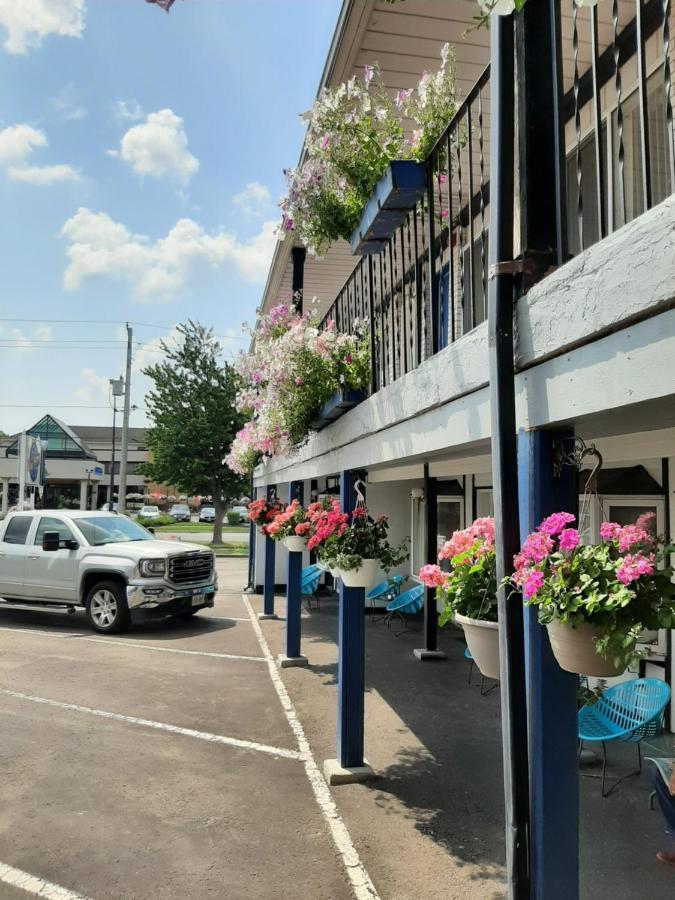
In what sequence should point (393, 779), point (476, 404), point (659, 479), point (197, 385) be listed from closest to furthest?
point (476, 404) → point (393, 779) → point (659, 479) → point (197, 385)

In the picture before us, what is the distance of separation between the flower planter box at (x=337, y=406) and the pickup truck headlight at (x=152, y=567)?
227 inches

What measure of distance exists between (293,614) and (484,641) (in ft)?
21.1

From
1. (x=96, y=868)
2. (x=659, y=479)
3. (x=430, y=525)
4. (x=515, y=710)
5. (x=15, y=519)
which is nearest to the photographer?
(x=515, y=710)

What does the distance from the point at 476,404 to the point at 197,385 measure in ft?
88.2

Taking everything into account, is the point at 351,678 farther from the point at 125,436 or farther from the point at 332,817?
the point at 125,436

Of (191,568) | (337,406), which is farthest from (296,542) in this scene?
(191,568)

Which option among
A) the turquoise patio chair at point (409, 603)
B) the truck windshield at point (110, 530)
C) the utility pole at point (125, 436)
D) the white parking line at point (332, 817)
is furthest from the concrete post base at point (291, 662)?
the utility pole at point (125, 436)

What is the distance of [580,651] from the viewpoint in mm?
1937

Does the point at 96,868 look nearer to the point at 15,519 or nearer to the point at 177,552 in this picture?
the point at 177,552

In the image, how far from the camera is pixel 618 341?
1860 millimetres

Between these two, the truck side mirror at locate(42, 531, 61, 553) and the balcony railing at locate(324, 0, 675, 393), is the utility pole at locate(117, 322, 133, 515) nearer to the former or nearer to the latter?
the truck side mirror at locate(42, 531, 61, 553)

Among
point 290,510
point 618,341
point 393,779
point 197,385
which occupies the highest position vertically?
point 197,385

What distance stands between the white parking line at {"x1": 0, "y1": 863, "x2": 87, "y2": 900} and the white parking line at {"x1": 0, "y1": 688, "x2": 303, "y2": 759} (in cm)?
222

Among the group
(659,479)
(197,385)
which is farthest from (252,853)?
(197,385)
